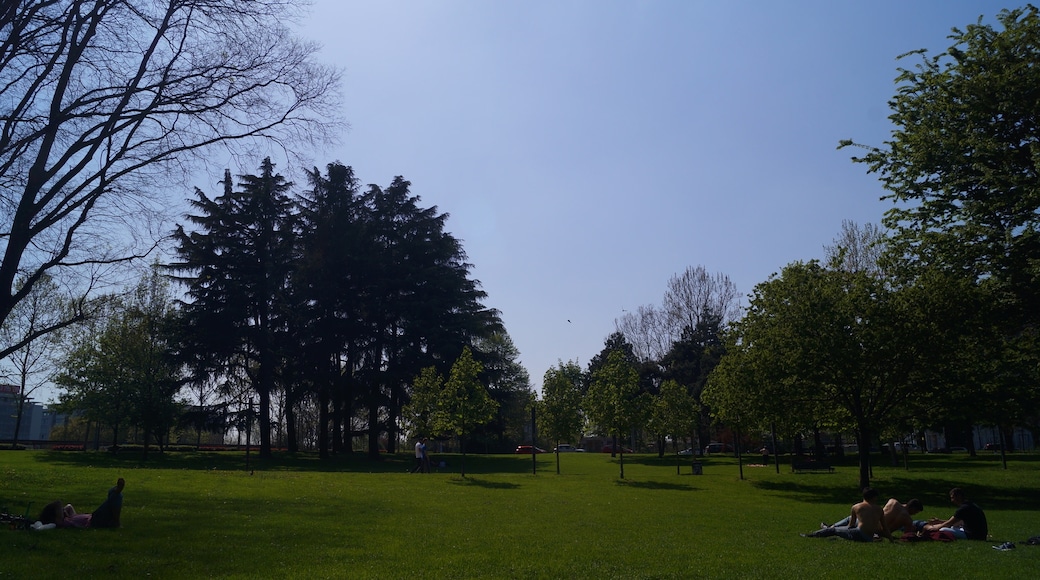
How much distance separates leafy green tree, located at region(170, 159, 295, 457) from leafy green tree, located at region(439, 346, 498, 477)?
16.7 meters

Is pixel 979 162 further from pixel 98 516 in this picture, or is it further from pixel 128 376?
pixel 128 376

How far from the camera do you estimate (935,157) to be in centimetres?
2139

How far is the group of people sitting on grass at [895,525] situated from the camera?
46.5ft

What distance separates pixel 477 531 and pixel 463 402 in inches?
819

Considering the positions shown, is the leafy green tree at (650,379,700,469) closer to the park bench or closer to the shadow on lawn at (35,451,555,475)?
the shadow on lawn at (35,451,555,475)

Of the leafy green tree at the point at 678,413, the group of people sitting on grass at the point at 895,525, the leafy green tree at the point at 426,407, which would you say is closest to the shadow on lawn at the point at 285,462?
the leafy green tree at the point at 426,407

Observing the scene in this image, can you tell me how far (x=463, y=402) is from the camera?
117ft

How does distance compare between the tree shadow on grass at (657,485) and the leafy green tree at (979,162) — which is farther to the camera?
the tree shadow on grass at (657,485)

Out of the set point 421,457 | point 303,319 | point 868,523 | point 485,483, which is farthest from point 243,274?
point 868,523

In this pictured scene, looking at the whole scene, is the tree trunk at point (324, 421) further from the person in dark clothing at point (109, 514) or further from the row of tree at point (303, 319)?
the person in dark clothing at point (109, 514)

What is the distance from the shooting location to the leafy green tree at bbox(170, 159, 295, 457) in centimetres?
4644

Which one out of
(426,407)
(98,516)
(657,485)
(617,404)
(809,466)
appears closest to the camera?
(98,516)

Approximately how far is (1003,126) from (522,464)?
34190mm

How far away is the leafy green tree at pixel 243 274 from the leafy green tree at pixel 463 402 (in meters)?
16.7
